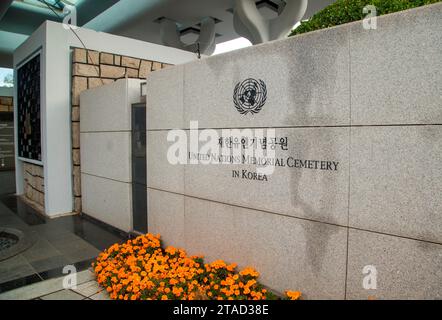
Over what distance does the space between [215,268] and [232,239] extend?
351mm

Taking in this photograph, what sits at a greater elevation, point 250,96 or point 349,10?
point 349,10

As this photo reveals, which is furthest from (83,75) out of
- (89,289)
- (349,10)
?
(349,10)

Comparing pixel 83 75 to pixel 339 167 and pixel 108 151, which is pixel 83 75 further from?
pixel 339 167

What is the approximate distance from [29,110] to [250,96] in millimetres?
6091

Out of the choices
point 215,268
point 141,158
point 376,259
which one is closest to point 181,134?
point 141,158

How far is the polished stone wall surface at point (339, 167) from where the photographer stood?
2.14 m

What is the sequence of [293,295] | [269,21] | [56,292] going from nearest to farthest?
[293,295] → [56,292] → [269,21]

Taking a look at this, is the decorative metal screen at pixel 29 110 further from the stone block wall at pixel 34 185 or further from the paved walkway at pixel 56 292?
the paved walkway at pixel 56 292

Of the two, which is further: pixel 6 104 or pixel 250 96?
pixel 6 104

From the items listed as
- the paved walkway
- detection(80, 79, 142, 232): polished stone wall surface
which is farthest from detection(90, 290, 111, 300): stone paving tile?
detection(80, 79, 142, 232): polished stone wall surface

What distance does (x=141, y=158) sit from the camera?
482cm

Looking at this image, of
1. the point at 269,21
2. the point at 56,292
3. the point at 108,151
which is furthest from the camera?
the point at 269,21

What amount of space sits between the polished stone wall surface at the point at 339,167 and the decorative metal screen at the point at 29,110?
4.68 m

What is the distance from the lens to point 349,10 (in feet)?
9.30
